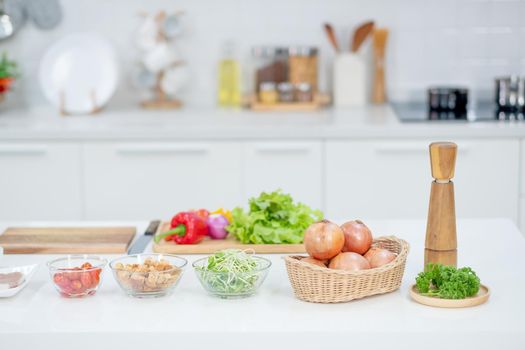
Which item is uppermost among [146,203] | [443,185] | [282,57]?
Answer: [282,57]

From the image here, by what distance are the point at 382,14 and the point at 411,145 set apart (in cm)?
102

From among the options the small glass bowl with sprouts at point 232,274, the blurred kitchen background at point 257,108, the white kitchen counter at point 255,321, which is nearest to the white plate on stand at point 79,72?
the blurred kitchen background at point 257,108

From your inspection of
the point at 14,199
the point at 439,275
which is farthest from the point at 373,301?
the point at 14,199

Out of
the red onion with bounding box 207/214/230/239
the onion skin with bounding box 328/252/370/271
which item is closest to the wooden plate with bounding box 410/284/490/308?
the onion skin with bounding box 328/252/370/271

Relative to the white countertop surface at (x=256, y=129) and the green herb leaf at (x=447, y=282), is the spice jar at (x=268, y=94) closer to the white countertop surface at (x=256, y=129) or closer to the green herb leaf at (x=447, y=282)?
the white countertop surface at (x=256, y=129)

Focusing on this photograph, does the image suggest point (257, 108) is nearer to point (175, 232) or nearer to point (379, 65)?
point (379, 65)

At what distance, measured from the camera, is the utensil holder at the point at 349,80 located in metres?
4.77

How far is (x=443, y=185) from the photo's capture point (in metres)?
2.25

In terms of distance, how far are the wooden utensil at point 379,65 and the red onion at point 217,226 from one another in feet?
7.64

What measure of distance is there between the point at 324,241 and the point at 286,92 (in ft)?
8.79

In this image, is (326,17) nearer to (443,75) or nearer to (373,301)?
(443,75)

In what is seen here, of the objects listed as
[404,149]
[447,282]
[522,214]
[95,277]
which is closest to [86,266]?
[95,277]

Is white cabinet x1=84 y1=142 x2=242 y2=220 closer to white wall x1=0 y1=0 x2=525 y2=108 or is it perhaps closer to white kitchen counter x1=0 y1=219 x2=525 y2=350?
white wall x1=0 y1=0 x2=525 y2=108

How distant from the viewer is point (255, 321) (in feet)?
6.67
